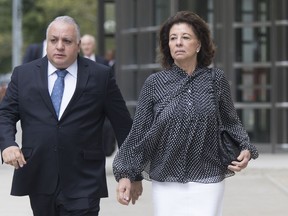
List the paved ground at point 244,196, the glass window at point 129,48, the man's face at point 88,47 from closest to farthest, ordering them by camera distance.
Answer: the paved ground at point 244,196 < the man's face at point 88,47 < the glass window at point 129,48

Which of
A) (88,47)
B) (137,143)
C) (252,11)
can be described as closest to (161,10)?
(252,11)

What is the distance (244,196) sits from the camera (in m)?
11.3

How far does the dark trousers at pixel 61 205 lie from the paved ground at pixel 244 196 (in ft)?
12.8

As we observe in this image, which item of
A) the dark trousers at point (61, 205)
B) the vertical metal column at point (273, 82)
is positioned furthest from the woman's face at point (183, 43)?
the vertical metal column at point (273, 82)

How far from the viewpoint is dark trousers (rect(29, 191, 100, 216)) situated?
19.1 feet

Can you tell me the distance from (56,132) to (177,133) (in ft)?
2.62

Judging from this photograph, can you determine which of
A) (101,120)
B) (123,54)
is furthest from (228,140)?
(123,54)

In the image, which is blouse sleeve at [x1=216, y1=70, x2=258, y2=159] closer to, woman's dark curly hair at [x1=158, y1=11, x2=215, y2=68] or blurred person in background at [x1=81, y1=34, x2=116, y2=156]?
woman's dark curly hair at [x1=158, y1=11, x2=215, y2=68]

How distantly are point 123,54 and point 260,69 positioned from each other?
10.8ft

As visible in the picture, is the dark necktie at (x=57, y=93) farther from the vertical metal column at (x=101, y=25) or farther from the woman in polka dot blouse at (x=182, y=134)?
the vertical metal column at (x=101, y=25)

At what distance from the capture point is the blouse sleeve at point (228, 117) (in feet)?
18.3

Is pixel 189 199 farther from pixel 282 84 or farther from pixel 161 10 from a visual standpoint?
pixel 161 10

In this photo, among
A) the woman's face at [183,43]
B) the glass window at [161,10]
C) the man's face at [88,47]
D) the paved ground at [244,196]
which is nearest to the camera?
the woman's face at [183,43]

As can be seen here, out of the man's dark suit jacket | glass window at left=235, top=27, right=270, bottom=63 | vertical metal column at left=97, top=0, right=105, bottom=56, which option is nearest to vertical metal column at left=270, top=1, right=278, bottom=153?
glass window at left=235, top=27, right=270, bottom=63
